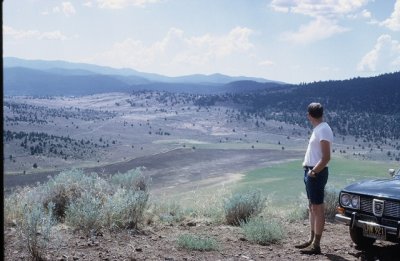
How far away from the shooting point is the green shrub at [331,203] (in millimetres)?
9594

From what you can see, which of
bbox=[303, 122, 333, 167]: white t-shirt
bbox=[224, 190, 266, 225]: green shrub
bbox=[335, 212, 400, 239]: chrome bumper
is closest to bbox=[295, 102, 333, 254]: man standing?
bbox=[303, 122, 333, 167]: white t-shirt

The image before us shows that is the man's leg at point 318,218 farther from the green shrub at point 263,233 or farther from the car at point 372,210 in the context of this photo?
the green shrub at point 263,233

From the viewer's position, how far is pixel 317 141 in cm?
641

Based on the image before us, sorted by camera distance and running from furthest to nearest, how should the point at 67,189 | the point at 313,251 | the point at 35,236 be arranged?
the point at 67,189, the point at 313,251, the point at 35,236

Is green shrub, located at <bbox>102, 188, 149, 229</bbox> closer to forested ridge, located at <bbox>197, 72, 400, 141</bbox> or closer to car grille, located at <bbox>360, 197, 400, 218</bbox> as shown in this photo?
car grille, located at <bbox>360, 197, 400, 218</bbox>

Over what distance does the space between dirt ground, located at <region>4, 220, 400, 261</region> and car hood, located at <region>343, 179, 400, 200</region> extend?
82 cm

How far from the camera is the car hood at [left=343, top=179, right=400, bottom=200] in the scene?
6480mm

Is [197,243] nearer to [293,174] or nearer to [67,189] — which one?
[67,189]

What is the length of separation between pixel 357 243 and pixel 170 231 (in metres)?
2.82

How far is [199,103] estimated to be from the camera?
11356cm

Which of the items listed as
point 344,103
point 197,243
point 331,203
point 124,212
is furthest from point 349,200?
point 344,103

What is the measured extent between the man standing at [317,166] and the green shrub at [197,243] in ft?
3.95

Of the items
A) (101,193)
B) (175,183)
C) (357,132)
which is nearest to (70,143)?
(175,183)

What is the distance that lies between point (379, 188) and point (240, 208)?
273 centimetres
